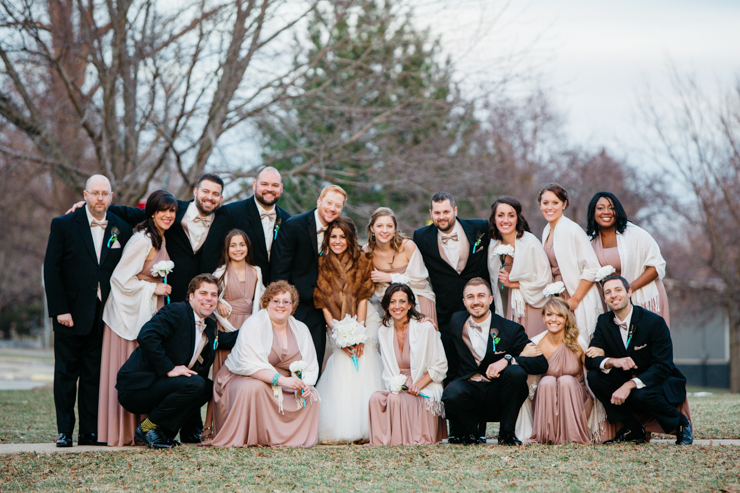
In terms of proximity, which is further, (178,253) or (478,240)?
(478,240)

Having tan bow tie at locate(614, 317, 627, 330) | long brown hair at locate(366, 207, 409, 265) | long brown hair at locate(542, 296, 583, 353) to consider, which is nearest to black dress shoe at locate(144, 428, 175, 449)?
long brown hair at locate(366, 207, 409, 265)

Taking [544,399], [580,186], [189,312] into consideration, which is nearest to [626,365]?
[544,399]

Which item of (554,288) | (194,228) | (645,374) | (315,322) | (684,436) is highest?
(194,228)

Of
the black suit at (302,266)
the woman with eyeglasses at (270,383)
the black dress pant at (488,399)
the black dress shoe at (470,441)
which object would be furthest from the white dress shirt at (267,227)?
the black dress shoe at (470,441)

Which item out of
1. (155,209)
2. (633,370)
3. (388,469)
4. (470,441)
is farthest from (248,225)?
(633,370)

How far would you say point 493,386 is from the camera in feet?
20.9

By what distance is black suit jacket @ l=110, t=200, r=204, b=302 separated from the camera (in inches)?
274

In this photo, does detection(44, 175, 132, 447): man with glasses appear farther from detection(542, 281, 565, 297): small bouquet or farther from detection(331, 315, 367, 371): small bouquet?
detection(542, 281, 565, 297): small bouquet

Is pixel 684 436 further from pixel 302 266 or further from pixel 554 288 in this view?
pixel 302 266

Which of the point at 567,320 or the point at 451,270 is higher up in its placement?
the point at 451,270

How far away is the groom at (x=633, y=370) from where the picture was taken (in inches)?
239

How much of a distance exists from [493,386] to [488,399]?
0.12 metres

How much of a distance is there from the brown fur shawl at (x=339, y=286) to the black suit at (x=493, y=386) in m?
1.04

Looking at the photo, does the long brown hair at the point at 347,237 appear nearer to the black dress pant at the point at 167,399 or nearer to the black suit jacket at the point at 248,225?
the black suit jacket at the point at 248,225
